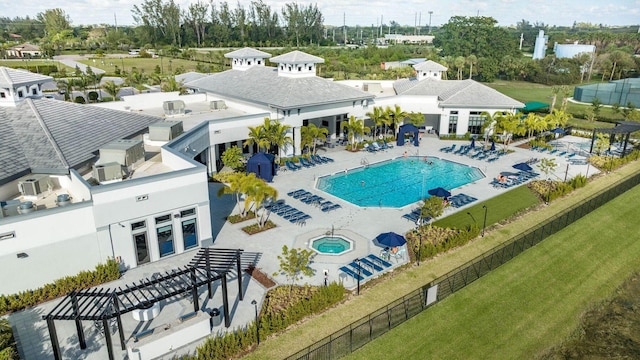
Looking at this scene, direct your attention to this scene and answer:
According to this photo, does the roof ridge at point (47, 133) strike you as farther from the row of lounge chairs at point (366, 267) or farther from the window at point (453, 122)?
the window at point (453, 122)

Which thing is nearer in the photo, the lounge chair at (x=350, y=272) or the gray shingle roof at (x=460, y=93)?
the lounge chair at (x=350, y=272)

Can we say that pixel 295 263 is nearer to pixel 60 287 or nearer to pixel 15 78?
pixel 60 287

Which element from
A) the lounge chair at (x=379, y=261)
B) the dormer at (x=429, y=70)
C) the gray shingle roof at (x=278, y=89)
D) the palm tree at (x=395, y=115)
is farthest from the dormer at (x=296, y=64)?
the lounge chair at (x=379, y=261)

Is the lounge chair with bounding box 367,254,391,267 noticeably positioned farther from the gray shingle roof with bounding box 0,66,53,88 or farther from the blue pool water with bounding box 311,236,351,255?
the gray shingle roof with bounding box 0,66,53,88

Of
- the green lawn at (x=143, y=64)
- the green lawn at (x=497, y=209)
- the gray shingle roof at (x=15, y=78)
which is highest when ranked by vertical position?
the gray shingle roof at (x=15, y=78)

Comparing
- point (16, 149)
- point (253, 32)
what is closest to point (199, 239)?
point (16, 149)

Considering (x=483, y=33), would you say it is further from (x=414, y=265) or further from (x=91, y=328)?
(x=91, y=328)
